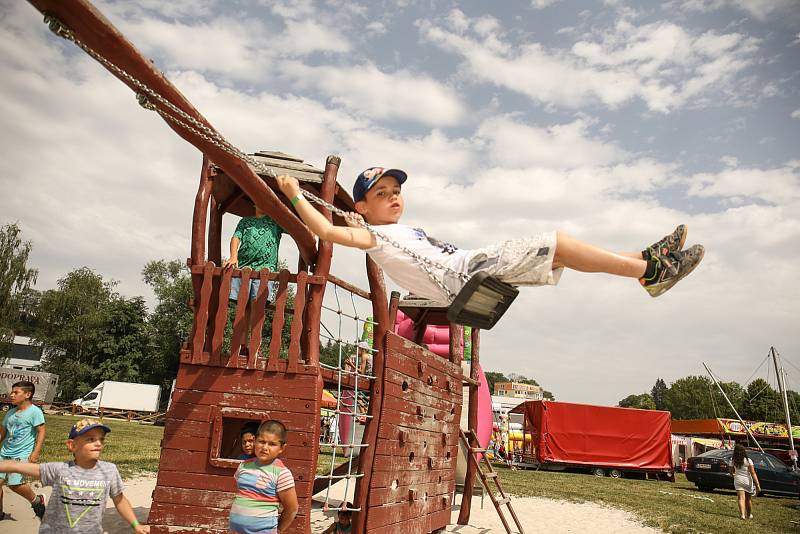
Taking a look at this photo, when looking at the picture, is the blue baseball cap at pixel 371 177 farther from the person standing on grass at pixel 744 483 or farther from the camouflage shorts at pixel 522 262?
the person standing on grass at pixel 744 483

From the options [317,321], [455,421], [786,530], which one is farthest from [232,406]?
[786,530]

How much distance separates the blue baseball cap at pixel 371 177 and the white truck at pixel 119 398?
3963cm

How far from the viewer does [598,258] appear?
3135mm

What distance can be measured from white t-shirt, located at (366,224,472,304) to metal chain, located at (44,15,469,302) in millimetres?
26

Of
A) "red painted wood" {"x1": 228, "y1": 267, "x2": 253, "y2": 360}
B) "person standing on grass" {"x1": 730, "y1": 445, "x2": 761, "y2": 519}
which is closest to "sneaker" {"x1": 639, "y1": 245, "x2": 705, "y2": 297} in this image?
"red painted wood" {"x1": 228, "y1": 267, "x2": 253, "y2": 360}

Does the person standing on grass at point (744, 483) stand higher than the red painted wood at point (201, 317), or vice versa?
the red painted wood at point (201, 317)

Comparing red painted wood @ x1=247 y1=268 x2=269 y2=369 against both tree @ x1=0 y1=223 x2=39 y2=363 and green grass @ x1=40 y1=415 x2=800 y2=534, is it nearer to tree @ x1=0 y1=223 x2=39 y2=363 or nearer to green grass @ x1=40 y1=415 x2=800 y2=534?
green grass @ x1=40 y1=415 x2=800 y2=534

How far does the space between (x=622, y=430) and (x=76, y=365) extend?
4110 cm

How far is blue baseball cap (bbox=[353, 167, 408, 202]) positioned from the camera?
368 centimetres

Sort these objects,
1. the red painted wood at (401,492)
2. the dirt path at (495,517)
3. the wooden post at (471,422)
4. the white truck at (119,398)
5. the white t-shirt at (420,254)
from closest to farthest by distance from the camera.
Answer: the white t-shirt at (420,254) → the red painted wood at (401,492) → the dirt path at (495,517) → the wooden post at (471,422) → the white truck at (119,398)

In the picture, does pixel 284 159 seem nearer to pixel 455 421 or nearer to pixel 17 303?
pixel 455 421

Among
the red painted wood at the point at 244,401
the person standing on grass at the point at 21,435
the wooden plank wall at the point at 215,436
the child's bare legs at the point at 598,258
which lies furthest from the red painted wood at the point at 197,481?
the child's bare legs at the point at 598,258

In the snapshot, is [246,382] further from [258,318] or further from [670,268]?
[670,268]

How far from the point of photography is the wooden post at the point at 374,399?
241 inches
